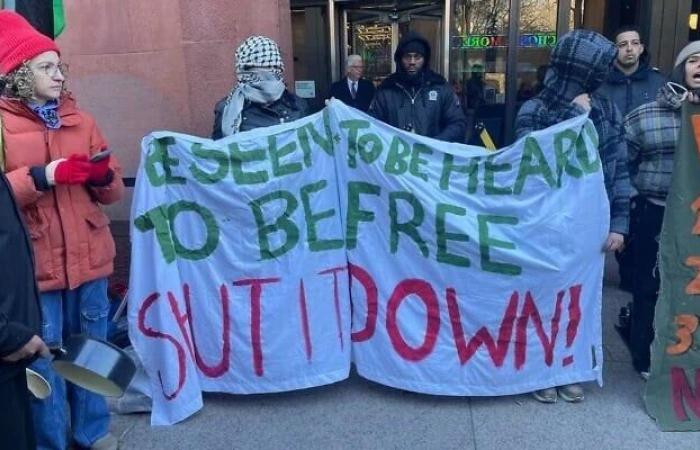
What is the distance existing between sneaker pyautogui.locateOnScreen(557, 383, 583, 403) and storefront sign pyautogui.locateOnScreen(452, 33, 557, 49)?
4.57 meters

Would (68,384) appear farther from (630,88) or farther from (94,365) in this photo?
(630,88)

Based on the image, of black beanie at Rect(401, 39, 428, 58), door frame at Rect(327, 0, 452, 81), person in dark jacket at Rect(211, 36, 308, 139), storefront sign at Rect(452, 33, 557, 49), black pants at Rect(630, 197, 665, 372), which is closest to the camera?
black pants at Rect(630, 197, 665, 372)

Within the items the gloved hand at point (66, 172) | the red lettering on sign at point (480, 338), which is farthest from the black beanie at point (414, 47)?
the gloved hand at point (66, 172)

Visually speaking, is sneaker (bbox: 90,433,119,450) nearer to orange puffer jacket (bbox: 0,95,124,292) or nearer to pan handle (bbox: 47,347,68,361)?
orange puffer jacket (bbox: 0,95,124,292)

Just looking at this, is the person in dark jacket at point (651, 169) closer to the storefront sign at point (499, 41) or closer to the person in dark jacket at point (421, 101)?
the person in dark jacket at point (421, 101)

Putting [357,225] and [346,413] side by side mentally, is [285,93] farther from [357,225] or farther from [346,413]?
[346,413]

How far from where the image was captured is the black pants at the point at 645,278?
138 inches

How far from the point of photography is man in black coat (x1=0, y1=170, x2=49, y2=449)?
1.92m

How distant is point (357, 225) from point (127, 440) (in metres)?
1.47

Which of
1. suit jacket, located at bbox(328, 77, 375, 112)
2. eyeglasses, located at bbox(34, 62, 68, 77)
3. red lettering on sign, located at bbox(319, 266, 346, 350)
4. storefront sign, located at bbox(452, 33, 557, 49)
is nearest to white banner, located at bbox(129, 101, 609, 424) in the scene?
red lettering on sign, located at bbox(319, 266, 346, 350)

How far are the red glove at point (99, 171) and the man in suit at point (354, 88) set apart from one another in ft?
13.7

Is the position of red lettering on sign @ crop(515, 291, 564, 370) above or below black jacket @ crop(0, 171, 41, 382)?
below

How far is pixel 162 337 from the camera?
10.7 feet

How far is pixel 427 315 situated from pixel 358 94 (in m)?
3.99
